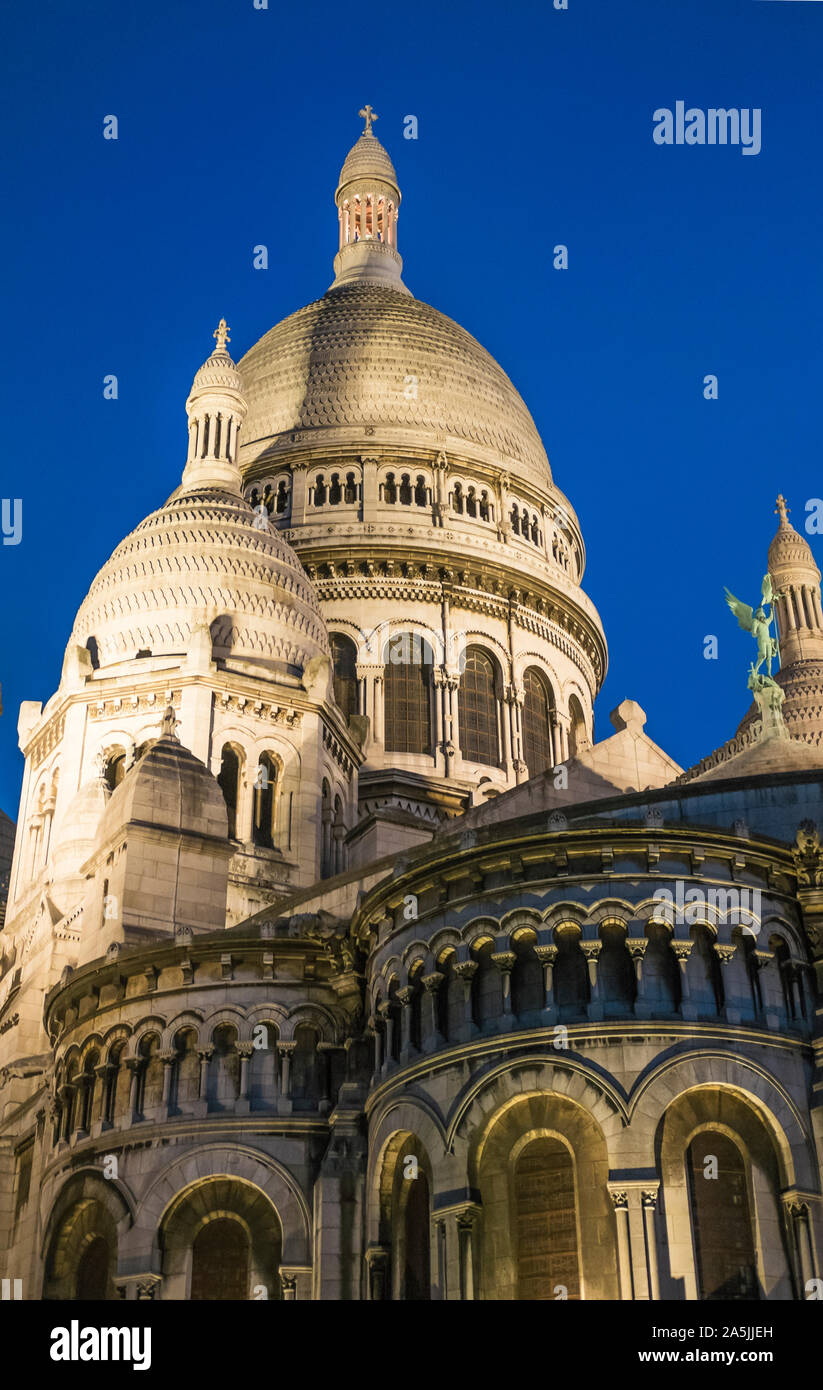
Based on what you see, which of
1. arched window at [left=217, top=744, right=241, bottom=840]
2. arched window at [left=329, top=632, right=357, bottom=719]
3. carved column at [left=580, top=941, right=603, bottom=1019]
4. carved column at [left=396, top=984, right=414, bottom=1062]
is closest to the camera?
carved column at [left=580, top=941, right=603, bottom=1019]

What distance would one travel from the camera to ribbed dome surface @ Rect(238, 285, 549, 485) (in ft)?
242

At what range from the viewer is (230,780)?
5362 cm

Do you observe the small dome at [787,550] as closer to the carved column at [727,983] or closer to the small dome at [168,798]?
the small dome at [168,798]

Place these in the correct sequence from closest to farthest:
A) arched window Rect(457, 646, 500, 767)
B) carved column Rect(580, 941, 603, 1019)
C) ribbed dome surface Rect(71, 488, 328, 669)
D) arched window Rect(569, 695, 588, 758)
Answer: carved column Rect(580, 941, 603, 1019) < ribbed dome surface Rect(71, 488, 328, 669) < arched window Rect(457, 646, 500, 767) < arched window Rect(569, 695, 588, 758)

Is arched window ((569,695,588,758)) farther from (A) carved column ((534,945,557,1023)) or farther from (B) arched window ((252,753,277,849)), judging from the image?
(A) carved column ((534,945,557,1023))

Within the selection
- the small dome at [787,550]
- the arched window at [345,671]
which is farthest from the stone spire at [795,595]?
the arched window at [345,671]

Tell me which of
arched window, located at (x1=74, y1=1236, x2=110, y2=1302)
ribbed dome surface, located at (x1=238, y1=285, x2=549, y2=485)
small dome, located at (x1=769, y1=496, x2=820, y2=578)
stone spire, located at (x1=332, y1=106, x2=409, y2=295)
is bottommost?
arched window, located at (x1=74, y1=1236, x2=110, y2=1302)

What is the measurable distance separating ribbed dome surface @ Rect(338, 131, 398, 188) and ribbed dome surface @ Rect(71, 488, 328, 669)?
123 feet

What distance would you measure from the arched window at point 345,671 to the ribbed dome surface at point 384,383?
9425 millimetres

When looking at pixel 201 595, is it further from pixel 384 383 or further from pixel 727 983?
pixel 727 983

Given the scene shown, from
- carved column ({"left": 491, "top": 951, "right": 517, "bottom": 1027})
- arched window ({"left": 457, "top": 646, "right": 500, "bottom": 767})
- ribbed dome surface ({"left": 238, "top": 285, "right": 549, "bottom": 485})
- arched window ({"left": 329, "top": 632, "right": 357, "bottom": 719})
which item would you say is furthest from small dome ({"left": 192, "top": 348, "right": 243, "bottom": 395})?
carved column ({"left": 491, "top": 951, "right": 517, "bottom": 1027})

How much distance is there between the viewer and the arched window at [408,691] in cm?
6738

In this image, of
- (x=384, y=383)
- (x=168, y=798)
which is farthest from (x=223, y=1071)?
(x=384, y=383)

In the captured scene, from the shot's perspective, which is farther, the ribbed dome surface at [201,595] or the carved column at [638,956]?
the ribbed dome surface at [201,595]
